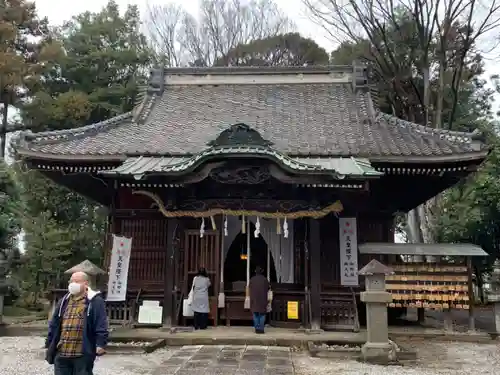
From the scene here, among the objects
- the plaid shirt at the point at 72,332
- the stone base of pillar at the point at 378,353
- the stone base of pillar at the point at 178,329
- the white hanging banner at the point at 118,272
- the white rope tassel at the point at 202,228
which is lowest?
the stone base of pillar at the point at 378,353

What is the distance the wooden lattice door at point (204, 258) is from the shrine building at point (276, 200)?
0.07 ft

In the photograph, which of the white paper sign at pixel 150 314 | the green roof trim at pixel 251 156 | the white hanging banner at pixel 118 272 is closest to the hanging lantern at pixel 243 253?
the white paper sign at pixel 150 314

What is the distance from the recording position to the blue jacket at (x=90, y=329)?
4.62 metres

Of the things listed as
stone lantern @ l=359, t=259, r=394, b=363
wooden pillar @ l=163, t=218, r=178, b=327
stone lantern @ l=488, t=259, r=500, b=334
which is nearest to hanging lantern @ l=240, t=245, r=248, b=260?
wooden pillar @ l=163, t=218, r=178, b=327

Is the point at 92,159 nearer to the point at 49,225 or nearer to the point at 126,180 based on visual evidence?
the point at 126,180

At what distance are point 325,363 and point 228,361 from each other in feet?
5.07

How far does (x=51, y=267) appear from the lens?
55.0ft

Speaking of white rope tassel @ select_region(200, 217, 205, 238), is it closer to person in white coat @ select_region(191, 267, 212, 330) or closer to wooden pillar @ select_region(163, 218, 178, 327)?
wooden pillar @ select_region(163, 218, 178, 327)

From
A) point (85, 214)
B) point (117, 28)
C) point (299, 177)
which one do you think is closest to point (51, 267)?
point (85, 214)

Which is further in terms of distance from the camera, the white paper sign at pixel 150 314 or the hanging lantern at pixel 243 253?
the hanging lantern at pixel 243 253

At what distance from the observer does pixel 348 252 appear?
11016 mm

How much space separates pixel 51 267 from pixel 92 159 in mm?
7586

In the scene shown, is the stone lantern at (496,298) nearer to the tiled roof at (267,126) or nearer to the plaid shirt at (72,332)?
the tiled roof at (267,126)

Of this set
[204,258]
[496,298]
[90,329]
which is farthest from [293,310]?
[90,329]
